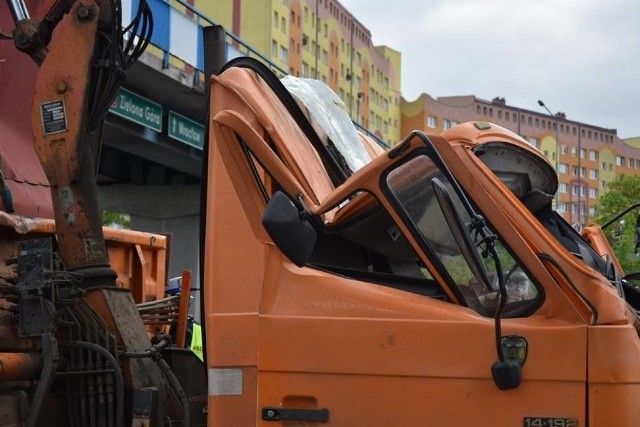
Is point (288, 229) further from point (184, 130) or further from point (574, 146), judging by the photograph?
point (574, 146)

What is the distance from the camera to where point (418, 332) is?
124 inches

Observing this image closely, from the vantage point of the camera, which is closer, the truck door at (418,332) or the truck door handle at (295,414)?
the truck door at (418,332)

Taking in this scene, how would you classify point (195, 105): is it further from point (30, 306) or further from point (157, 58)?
point (30, 306)

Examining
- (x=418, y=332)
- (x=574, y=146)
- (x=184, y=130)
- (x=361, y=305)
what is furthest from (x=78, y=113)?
(x=574, y=146)

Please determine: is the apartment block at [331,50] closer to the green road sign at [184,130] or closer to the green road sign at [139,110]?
the green road sign at [184,130]

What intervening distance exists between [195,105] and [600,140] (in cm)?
5486

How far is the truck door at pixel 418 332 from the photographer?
301 centimetres

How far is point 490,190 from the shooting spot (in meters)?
3.18

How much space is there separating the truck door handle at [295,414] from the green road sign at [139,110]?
12.0 m

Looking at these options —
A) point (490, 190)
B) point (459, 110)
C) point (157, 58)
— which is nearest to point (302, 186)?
point (490, 190)

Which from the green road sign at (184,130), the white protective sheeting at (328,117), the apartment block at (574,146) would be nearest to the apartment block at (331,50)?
the apartment block at (574,146)

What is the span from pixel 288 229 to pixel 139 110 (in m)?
13.1

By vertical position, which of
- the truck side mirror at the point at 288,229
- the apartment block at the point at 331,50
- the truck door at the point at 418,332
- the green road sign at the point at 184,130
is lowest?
the truck door at the point at 418,332

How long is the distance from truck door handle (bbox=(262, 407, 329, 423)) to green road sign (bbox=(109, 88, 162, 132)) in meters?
12.0
